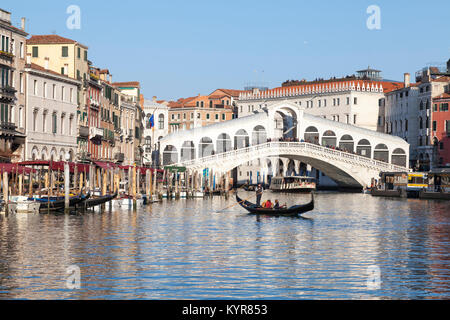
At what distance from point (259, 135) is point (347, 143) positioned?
777 centimetres

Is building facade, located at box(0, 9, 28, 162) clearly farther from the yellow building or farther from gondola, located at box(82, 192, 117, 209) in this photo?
the yellow building

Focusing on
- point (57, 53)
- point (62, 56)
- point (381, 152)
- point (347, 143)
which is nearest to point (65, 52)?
point (62, 56)

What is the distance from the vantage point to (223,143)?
80.6 metres

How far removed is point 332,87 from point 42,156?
54.4m

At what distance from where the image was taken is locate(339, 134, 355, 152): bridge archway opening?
81.5 meters

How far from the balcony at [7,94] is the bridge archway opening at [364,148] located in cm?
4134

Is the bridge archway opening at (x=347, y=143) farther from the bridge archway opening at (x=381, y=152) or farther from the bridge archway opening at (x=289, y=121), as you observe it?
the bridge archway opening at (x=289, y=121)

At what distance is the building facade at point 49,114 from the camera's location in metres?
49.1

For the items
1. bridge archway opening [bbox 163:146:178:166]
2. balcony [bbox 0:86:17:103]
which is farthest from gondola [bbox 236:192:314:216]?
bridge archway opening [bbox 163:146:178:166]

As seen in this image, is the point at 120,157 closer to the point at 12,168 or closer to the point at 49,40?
the point at 49,40

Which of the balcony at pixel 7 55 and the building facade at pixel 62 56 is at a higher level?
the building facade at pixel 62 56

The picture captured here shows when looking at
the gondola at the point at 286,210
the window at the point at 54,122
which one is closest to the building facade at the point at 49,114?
the window at the point at 54,122

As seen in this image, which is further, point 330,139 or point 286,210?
point 330,139

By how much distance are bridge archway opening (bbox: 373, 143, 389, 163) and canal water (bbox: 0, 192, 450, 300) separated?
44.6m
